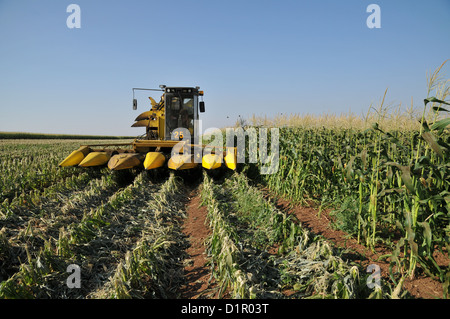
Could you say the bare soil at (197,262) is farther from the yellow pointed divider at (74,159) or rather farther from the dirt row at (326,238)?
the yellow pointed divider at (74,159)

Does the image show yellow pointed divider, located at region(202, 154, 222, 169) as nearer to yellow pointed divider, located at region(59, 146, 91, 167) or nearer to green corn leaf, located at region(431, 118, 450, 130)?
yellow pointed divider, located at region(59, 146, 91, 167)

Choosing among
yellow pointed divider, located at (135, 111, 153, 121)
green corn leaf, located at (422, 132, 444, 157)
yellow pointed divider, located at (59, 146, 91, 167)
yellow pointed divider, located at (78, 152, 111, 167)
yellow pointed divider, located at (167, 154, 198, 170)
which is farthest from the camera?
yellow pointed divider, located at (135, 111, 153, 121)

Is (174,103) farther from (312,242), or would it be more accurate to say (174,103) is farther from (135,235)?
(312,242)

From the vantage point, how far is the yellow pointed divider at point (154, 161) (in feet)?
26.5

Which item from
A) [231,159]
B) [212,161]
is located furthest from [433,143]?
[212,161]

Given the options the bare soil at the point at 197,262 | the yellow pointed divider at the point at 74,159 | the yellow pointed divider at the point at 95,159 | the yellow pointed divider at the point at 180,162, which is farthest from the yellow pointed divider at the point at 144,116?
the bare soil at the point at 197,262

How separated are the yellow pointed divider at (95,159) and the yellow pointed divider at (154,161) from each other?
158 cm

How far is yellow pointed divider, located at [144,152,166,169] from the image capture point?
26.5 ft

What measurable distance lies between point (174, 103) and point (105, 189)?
12.6 ft

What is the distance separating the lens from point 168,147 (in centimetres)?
945

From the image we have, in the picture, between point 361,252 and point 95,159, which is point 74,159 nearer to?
point 95,159

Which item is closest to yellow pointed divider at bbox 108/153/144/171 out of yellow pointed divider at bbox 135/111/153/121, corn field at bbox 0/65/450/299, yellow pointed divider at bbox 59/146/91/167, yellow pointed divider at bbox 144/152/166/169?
yellow pointed divider at bbox 144/152/166/169

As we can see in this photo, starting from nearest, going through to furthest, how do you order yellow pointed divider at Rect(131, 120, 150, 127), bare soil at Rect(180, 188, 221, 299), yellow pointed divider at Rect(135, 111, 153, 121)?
1. bare soil at Rect(180, 188, 221, 299)
2. yellow pointed divider at Rect(131, 120, 150, 127)
3. yellow pointed divider at Rect(135, 111, 153, 121)
